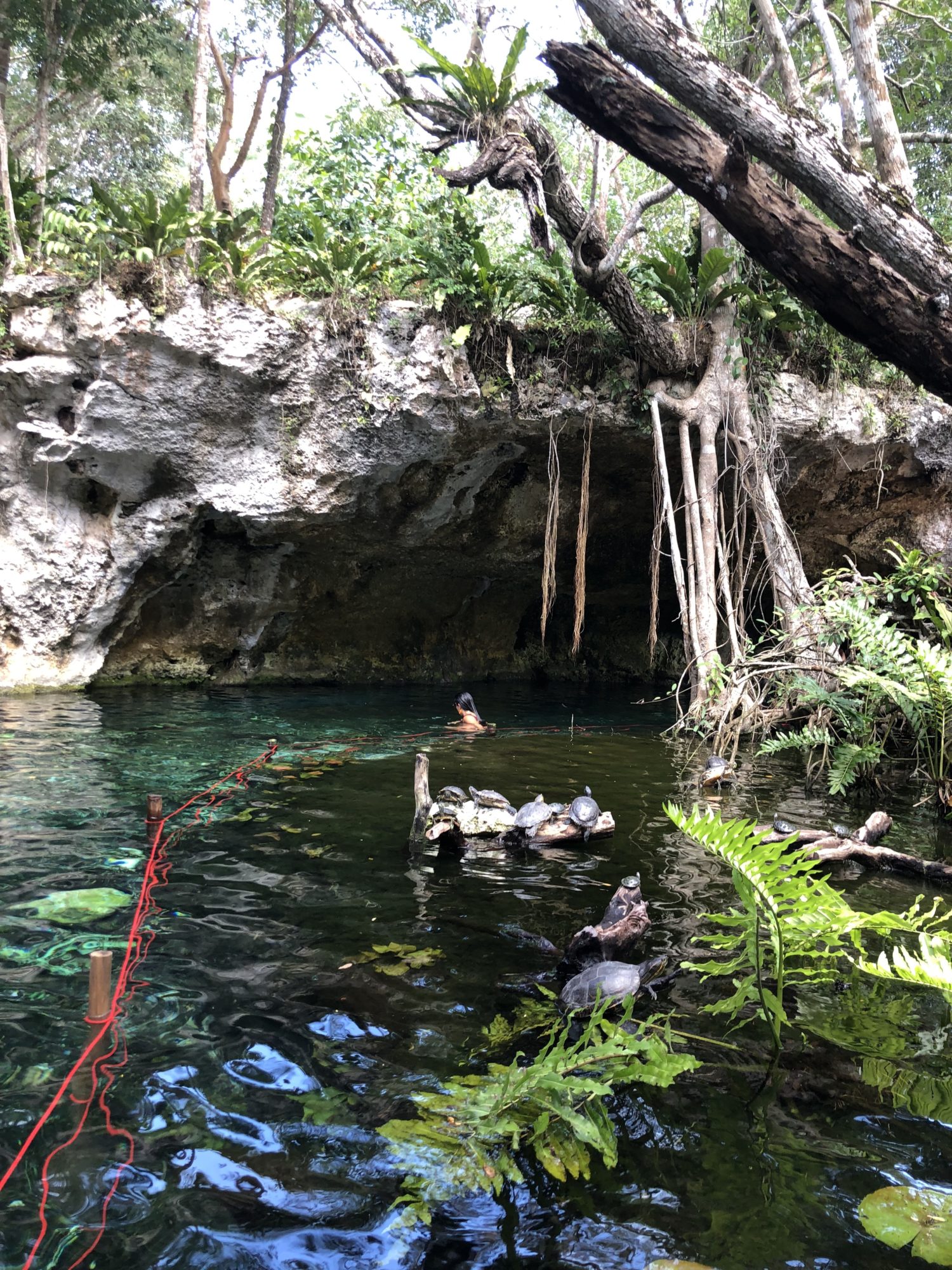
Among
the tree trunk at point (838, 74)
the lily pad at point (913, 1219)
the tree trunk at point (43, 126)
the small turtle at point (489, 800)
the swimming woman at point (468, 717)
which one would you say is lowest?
the swimming woman at point (468, 717)

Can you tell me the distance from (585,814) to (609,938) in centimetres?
171

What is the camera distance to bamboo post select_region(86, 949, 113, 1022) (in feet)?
7.41

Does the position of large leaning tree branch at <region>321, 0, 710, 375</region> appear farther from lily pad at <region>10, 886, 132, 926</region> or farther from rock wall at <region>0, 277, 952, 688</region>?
lily pad at <region>10, 886, 132, 926</region>

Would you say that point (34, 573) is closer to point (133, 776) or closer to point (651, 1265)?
point (133, 776)

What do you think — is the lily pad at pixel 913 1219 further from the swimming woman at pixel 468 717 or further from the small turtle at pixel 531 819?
the swimming woman at pixel 468 717

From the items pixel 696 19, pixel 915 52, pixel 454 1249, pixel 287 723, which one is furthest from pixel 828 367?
pixel 454 1249

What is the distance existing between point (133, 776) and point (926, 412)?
10.9 metres

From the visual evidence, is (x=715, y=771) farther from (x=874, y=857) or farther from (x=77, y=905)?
(x=77, y=905)

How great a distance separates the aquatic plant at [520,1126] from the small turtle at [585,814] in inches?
101

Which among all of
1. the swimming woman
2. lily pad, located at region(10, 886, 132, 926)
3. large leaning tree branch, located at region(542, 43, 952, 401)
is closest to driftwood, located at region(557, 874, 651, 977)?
lily pad, located at region(10, 886, 132, 926)

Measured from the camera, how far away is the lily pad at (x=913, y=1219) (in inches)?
65.7

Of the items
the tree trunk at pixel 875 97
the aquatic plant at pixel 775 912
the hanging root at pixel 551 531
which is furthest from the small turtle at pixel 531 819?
the tree trunk at pixel 875 97

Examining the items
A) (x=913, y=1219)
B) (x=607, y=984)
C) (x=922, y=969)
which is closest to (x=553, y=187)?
(x=607, y=984)

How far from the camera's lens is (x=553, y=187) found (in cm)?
837
